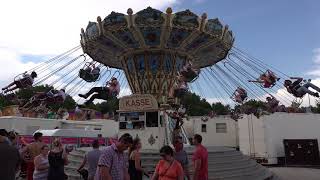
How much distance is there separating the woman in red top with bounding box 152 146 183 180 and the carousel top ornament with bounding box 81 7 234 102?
43.6ft

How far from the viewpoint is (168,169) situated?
202 inches

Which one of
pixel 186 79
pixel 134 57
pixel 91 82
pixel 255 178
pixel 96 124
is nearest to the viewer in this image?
pixel 255 178

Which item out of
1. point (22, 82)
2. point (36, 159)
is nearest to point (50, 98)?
point (22, 82)

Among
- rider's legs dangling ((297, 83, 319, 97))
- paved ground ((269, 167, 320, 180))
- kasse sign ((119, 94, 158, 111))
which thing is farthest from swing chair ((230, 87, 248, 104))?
kasse sign ((119, 94, 158, 111))

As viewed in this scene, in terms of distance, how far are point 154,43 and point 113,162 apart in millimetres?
14969

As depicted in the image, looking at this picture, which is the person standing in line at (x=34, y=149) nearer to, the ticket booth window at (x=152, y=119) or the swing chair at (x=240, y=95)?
the ticket booth window at (x=152, y=119)

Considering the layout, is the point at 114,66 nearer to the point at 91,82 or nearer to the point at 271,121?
the point at 91,82

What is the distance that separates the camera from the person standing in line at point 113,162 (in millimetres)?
4845

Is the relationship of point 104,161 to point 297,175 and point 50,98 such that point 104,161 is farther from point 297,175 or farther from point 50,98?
point 297,175

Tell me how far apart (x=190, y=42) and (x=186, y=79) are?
3472mm

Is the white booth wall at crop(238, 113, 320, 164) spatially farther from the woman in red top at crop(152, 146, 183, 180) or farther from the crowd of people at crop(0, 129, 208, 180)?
the woman in red top at crop(152, 146, 183, 180)

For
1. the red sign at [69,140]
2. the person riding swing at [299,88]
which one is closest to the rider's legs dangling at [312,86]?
the person riding swing at [299,88]

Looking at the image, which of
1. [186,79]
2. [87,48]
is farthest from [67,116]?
[186,79]

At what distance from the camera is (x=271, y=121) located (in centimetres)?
2248
